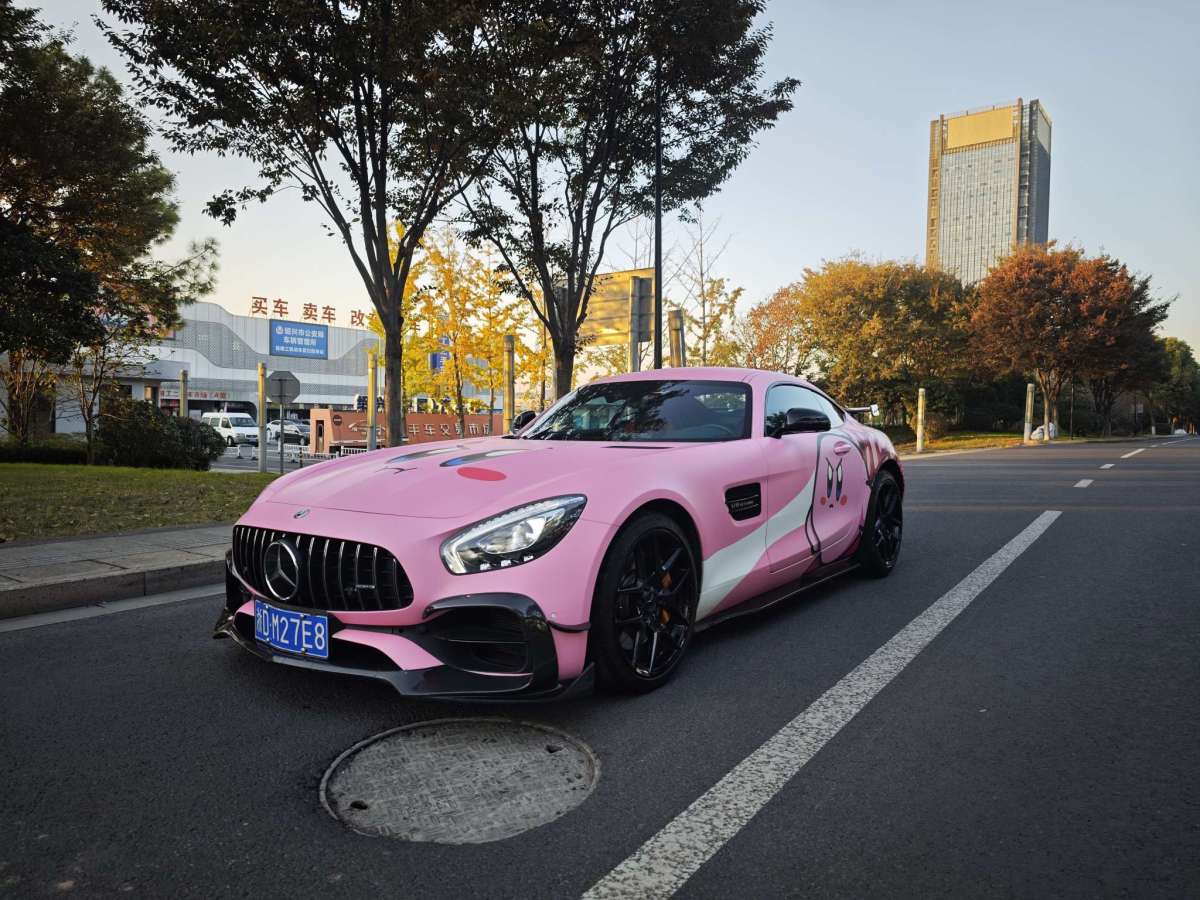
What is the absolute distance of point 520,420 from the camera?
17.9 feet

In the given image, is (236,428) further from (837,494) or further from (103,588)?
(837,494)

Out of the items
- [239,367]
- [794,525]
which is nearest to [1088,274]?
[794,525]

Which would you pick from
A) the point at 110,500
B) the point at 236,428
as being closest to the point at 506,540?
the point at 110,500

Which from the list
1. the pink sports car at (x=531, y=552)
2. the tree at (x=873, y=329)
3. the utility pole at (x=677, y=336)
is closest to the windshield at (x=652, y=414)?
the pink sports car at (x=531, y=552)

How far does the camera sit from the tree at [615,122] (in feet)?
37.9

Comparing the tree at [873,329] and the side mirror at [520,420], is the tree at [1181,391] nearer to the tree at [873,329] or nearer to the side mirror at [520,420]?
the tree at [873,329]

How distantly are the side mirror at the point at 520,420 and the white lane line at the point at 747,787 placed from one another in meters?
2.45

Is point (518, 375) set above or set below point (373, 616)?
above

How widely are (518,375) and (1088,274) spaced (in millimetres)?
28949

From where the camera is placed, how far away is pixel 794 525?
457 centimetres

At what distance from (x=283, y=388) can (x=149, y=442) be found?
2833 mm

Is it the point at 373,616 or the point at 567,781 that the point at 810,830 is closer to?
the point at 567,781

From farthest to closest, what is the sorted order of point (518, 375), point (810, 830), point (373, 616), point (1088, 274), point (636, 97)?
point (1088, 274)
point (518, 375)
point (636, 97)
point (373, 616)
point (810, 830)

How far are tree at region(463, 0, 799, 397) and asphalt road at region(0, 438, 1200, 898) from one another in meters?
8.74
